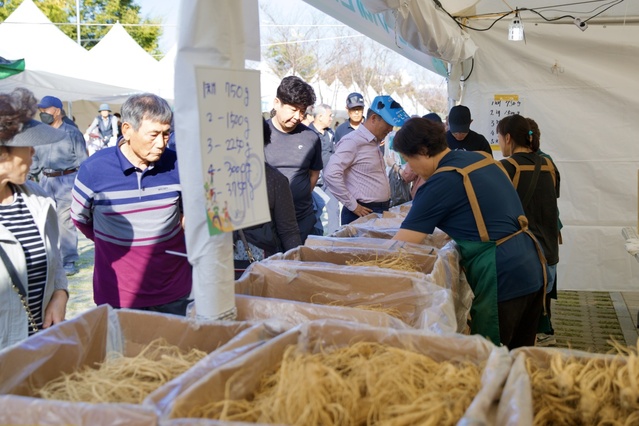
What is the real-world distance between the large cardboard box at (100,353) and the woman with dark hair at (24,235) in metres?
0.63

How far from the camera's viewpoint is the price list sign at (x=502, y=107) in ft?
20.5

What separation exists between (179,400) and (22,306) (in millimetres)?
1240

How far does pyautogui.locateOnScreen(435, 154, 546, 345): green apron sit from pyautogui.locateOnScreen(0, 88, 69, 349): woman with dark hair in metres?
1.61

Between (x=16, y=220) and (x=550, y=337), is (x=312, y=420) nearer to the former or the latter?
(x=16, y=220)

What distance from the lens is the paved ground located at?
489cm

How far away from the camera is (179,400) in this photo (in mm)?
1107

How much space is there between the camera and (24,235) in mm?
2125

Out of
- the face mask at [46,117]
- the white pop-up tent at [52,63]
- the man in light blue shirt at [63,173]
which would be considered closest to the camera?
the man in light blue shirt at [63,173]

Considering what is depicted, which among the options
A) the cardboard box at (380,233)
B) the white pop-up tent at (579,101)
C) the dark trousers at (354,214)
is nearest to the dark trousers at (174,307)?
the cardboard box at (380,233)

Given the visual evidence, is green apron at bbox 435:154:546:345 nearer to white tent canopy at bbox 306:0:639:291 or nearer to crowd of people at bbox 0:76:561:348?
crowd of people at bbox 0:76:561:348

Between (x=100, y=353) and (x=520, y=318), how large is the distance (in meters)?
2.06

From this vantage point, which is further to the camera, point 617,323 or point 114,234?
point 617,323

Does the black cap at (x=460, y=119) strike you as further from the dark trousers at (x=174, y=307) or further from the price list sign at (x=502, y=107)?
the dark trousers at (x=174, y=307)

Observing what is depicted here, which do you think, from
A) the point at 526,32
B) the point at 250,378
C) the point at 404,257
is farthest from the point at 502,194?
the point at 526,32
